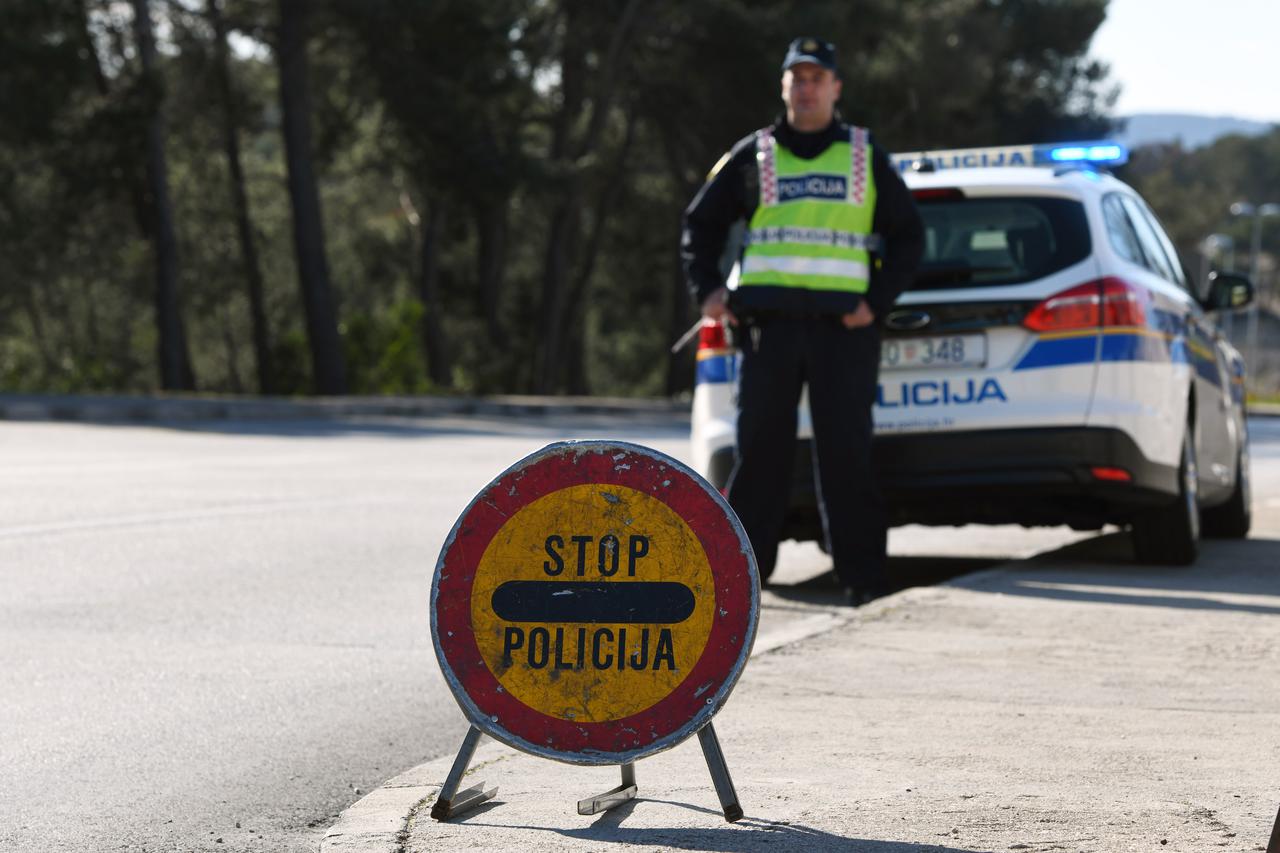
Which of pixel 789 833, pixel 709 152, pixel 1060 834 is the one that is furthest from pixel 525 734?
pixel 709 152

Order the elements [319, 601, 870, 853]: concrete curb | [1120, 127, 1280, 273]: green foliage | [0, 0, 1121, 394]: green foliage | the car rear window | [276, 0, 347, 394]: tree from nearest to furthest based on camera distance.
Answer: [319, 601, 870, 853]: concrete curb → the car rear window → [276, 0, 347, 394]: tree → [0, 0, 1121, 394]: green foliage → [1120, 127, 1280, 273]: green foliage

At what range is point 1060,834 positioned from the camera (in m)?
4.25

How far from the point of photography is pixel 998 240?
29.9 ft

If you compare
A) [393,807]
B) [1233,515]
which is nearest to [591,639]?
[393,807]

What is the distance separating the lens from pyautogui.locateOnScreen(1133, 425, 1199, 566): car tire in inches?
372

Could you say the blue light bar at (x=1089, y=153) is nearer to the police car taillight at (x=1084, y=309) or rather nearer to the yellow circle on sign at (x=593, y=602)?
the police car taillight at (x=1084, y=309)

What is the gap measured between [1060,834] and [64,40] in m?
34.1

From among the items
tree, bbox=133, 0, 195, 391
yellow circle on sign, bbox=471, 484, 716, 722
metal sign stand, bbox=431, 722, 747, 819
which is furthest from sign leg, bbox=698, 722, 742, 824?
tree, bbox=133, 0, 195, 391

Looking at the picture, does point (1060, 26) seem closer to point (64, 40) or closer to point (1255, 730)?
point (64, 40)

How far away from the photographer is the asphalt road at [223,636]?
5.05 m

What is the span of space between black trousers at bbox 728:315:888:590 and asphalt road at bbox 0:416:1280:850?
0.36 meters

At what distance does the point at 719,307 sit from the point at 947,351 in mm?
1278

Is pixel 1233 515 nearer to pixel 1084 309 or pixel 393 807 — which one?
pixel 1084 309

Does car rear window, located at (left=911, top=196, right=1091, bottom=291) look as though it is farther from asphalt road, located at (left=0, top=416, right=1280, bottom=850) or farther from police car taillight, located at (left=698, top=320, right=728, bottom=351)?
asphalt road, located at (left=0, top=416, right=1280, bottom=850)
